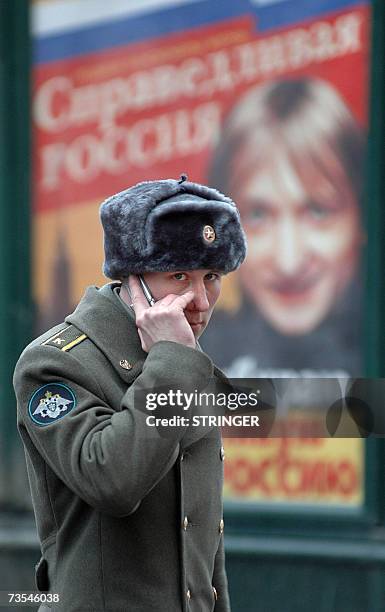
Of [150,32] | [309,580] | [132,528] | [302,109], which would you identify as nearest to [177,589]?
[132,528]

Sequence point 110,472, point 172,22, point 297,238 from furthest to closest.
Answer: point 172,22
point 297,238
point 110,472

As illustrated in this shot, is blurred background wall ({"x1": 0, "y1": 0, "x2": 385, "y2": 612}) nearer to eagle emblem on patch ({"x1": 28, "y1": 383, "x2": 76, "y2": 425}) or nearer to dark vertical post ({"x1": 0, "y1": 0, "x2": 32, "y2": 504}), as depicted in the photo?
dark vertical post ({"x1": 0, "y1": 0, "x2": 32, "y2": 504})

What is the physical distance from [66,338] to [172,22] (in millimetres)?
3464

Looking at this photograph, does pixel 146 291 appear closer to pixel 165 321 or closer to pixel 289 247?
pixel 165 321

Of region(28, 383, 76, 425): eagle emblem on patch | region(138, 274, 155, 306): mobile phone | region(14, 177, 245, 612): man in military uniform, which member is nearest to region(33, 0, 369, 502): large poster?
region(14, 177, 245, 612): man in military uniform

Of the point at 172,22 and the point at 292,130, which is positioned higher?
the point at 172,22

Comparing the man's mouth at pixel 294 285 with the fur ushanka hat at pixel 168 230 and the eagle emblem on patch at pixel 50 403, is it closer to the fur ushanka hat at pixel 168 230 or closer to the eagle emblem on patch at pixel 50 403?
the fur ushanka hat at pixel 168 230

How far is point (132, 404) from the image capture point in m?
2.18

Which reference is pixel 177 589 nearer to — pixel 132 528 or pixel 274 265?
pixel 132 528

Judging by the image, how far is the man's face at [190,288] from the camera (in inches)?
94.6

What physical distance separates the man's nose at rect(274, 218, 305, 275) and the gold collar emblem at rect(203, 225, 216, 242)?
2.95 meters

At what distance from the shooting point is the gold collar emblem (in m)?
2.41

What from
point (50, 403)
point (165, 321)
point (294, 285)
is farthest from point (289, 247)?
point (50, 403)

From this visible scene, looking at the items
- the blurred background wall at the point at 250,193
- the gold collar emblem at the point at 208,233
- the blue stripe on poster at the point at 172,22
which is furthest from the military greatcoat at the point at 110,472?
the blue stripe on poster at the point at 172,22
